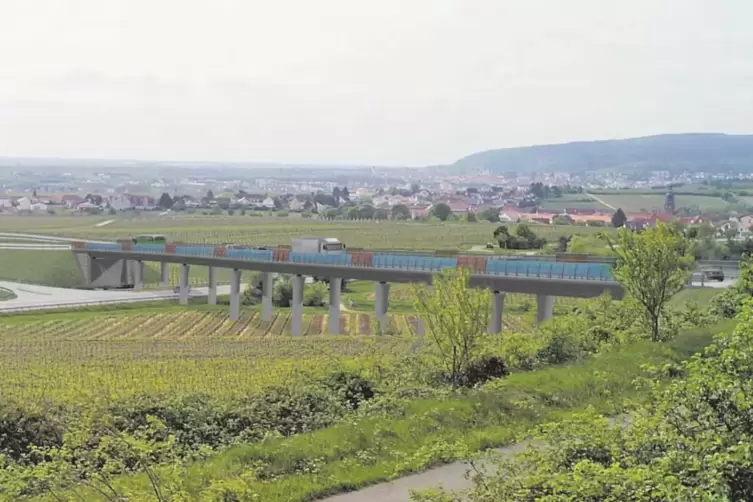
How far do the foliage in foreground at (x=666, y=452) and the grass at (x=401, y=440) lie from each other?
3.72 feet

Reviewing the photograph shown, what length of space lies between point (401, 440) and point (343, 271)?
30738 mm

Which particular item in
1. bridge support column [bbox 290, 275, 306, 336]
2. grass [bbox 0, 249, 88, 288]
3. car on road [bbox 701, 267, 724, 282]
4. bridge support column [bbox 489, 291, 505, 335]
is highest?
car on road [bbox 701, 267, 724, 282]

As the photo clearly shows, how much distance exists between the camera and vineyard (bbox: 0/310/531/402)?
18.7m

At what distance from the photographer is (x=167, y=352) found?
3073cm

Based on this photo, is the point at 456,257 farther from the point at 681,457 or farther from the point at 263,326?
the point at 681,457

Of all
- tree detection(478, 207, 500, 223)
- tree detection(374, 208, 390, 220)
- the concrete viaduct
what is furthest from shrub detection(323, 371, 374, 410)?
tree detection(374, 208, 390, 220)

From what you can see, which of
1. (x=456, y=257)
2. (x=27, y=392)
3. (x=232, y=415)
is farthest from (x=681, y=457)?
(x=456, y=257)

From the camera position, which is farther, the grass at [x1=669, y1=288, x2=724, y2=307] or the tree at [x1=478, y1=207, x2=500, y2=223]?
the tree at [x1=478, y1=207, x2=500, y2=223]

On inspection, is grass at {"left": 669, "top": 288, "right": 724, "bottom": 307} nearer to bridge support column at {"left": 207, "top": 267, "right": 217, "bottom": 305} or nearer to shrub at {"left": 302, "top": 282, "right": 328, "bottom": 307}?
shrub at {"left": 302, "top": 282, "right": 328, "bottom": 307}

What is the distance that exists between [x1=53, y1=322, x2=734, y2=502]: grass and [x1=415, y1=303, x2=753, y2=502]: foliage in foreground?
3.72 ft

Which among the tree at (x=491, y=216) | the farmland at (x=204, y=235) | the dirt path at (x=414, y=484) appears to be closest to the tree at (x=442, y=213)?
the tree at (x=491, y=216)

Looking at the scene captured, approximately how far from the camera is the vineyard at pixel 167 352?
1874 cm

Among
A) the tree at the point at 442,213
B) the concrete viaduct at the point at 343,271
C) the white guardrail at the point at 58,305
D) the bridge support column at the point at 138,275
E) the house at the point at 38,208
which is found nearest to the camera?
the concrete viaduct at the point at 343,271

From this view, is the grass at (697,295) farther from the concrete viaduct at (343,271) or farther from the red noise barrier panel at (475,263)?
the red noise barrier panel at (475,263)
